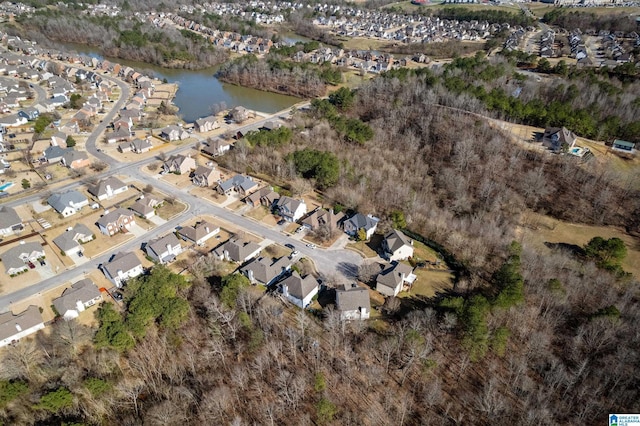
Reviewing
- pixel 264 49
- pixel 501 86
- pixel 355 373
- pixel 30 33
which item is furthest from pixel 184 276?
pixel 30 33

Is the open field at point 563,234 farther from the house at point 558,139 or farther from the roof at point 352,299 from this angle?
Answer: the roof at point 352,299

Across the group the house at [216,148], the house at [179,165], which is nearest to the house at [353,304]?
the house at [179,165]

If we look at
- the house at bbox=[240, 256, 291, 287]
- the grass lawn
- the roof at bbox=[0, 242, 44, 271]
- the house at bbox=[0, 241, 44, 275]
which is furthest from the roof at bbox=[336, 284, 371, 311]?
the roof at bbox=[0, 242, 44, 271]

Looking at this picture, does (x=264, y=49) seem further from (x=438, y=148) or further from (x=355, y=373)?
(x=355, y=373)

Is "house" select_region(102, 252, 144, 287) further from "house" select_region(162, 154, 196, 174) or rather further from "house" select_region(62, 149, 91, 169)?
"house" select_region(62, 149, 91, 169)

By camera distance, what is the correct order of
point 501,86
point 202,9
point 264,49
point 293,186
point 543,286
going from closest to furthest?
1. point 543,286
2. point 293,186
3. point 501,86
4. point 264,49
5. point 202,9
